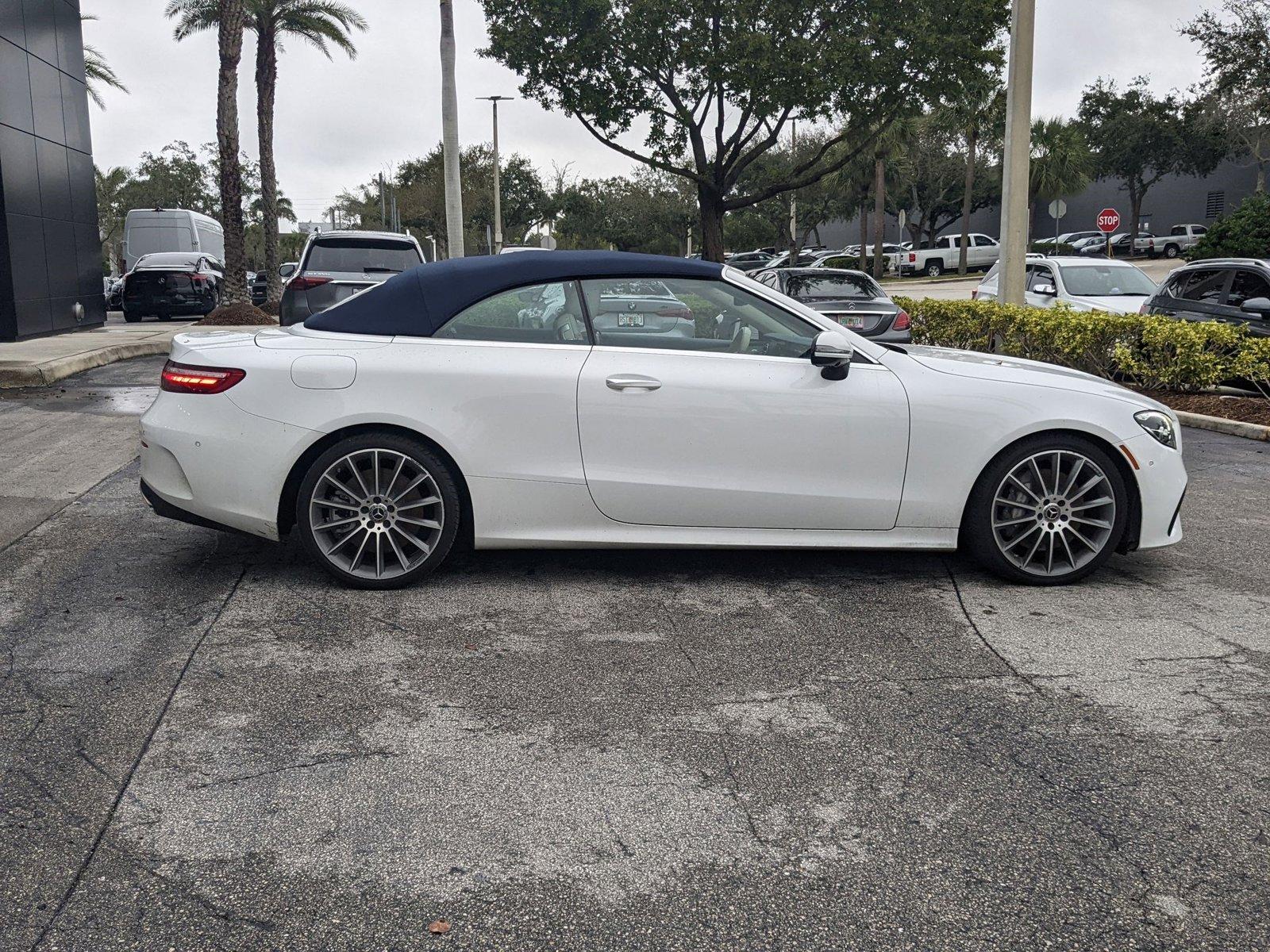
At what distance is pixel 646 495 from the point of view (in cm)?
538

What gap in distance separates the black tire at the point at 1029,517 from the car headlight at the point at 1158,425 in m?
0.23

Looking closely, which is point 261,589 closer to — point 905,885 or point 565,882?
point 565,882

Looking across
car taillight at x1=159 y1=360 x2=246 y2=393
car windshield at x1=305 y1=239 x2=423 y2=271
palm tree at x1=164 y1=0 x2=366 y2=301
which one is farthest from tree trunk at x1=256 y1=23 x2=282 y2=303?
car taillight at x1=159 y1=360 x2=246 y2=393

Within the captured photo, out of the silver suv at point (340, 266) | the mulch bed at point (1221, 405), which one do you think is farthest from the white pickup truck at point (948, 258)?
the mulch bed at point (1221, 405)

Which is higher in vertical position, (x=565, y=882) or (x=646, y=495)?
(x=646, y=495)

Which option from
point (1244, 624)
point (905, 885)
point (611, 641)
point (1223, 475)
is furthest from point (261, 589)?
point (1223, 475)

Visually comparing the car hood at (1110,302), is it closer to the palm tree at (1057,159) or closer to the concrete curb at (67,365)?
the concrete curb at (67,365)

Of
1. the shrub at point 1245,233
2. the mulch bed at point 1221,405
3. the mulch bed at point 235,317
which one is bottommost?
the mulch bed at point 1221,405

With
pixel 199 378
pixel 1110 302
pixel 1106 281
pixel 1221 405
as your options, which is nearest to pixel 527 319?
pixel 199 378

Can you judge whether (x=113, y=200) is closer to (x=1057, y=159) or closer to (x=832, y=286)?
(x=1057, y=159)

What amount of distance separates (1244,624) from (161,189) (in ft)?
264

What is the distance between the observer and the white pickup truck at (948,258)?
176 ft

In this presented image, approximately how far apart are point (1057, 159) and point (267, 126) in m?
36.3

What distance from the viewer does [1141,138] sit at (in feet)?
177
